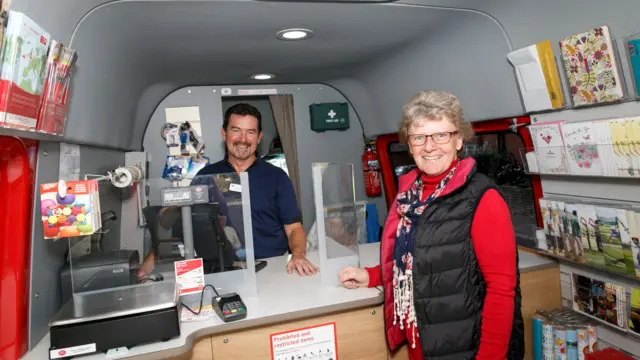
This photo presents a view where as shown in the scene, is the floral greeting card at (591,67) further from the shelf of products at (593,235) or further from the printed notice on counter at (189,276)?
the printed notice on counter at (189,276)

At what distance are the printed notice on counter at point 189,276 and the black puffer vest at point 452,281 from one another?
3.10 feet

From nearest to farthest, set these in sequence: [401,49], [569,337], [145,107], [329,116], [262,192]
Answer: [569,337] < [262,192] < [401,49] < [145,107] < [329,116]

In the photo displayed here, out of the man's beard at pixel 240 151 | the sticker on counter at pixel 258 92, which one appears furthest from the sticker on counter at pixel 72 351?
the sticker on counter at pixel 258 92

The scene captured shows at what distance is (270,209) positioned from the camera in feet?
10.00

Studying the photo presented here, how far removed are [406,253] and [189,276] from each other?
3.13ft

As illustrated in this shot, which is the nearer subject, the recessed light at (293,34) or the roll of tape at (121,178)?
the roll of tape at (121,178)

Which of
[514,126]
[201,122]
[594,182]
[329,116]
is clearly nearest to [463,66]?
[514,126]

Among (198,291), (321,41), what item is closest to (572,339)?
(198,291)

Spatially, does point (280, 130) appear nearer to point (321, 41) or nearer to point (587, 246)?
point (321, 41)

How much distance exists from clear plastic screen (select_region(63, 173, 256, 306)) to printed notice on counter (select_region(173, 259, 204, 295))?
0.04 metres

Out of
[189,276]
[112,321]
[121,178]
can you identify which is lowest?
[112,321]

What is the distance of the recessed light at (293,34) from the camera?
2736 mm

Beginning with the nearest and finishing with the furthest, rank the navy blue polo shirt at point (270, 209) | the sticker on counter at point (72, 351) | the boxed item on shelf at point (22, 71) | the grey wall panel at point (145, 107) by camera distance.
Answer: the boxed item on shelf at point (22, 71) → the sticker on counter at point (72, 351) → the navy blue polo shirt at point (270, 209) → the grey wall panel at point (145, 107)

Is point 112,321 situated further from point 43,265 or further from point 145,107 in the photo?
point 145,107
